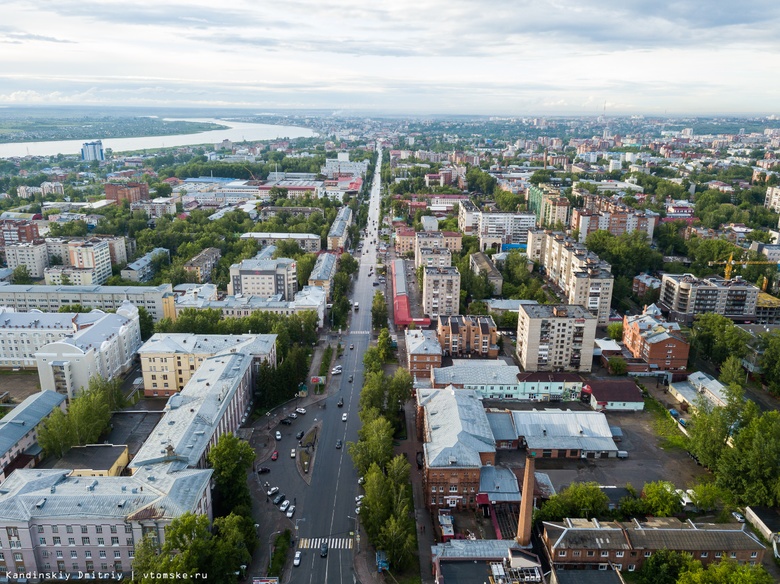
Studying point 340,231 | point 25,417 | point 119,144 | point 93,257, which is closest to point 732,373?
point 25,417

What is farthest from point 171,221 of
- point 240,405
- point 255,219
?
point 240,405

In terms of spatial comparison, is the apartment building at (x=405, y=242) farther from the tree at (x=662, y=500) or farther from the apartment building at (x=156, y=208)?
the tree at (x=662, y=500)

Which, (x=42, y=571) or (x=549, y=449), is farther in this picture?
(x=549, y=449)

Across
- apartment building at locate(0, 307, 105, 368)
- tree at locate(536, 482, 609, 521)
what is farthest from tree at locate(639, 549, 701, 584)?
apartment building at locate(0, 307, 105, 368)

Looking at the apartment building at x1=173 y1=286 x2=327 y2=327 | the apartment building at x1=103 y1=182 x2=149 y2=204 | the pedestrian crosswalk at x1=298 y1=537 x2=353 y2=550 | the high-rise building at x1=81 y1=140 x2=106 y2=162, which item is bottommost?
the pedestrian crosswalk at x1=298 y1=537 x2=353 y2=550

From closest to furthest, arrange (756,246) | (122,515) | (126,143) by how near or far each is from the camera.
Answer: (122,515) → (756,246) → (126,143)

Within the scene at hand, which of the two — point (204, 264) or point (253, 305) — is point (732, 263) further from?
point (204, 264)

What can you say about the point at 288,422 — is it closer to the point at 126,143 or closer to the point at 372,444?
the point at 372,444

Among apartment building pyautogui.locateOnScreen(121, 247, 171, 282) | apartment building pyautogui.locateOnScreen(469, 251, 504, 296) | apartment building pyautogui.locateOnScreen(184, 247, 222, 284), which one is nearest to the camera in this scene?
apartment building pyautogui.locateOnScreen(469, 251, 504, 296)

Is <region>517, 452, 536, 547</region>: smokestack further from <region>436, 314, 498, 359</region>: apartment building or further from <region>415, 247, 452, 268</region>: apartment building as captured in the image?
<region>415, 247, 452, 268</region>: apartment building
